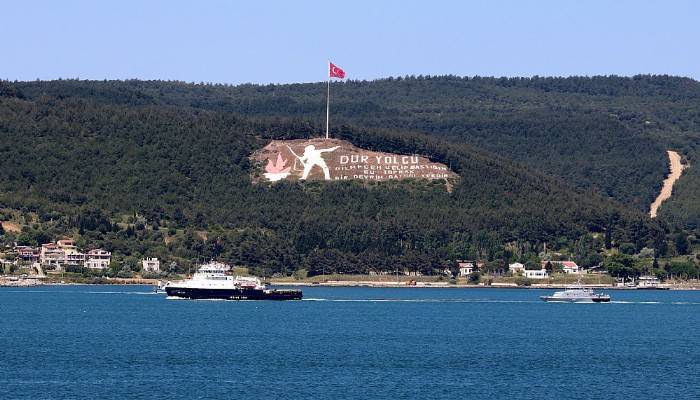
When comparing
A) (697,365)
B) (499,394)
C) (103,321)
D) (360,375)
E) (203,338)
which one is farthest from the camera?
(103,321)

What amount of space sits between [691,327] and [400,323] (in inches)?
1355

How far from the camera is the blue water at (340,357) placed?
110750mm

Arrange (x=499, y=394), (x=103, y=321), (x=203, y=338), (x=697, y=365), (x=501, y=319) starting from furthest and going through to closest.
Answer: (x=501, y=319) → (x=103, y=321) → (x=203, y=338) → (x=697, y=365) → (x=499, y=394)

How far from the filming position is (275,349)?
139625 millimetres

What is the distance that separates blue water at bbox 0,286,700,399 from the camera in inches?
4360

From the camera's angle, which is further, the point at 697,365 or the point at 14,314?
the point at 14,314

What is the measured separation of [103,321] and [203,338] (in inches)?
1161

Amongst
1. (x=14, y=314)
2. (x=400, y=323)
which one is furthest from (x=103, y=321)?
(x=400, y=323)

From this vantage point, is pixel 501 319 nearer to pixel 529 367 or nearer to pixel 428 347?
pixel 428 347

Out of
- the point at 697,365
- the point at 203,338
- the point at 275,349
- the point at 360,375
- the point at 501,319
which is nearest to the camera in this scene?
the point at 360,375

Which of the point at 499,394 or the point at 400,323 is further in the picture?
the point at 400,323

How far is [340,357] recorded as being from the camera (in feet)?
436

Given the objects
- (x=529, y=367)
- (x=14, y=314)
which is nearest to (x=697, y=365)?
(x=529, y=367)

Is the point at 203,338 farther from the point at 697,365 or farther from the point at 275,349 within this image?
the point at 697,365
